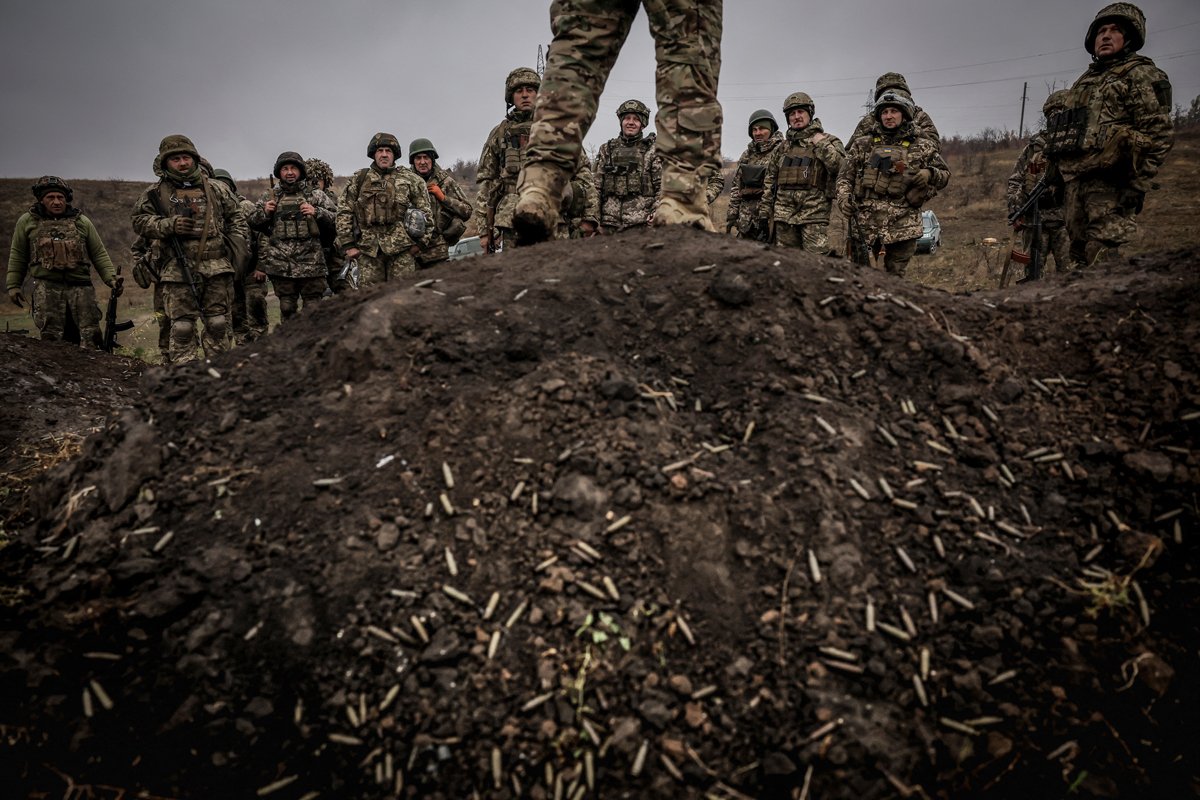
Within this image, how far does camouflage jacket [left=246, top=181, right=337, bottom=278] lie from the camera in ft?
29.3

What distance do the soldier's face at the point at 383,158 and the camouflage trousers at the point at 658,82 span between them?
20.6 feet

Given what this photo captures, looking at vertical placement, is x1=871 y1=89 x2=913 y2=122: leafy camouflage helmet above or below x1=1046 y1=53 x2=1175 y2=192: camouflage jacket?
above

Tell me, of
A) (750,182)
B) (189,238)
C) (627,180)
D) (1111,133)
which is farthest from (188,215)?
(1111,133)

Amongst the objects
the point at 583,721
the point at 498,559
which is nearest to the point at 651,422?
the point at 498,559

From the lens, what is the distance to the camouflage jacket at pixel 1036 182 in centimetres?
714

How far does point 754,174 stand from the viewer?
9.67m

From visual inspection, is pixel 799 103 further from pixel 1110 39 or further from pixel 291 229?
pixel 291 229

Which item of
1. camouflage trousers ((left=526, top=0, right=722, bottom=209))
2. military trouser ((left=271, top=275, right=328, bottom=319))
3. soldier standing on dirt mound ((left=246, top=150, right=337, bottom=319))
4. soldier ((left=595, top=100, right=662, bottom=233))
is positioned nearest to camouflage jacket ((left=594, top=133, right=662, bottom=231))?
soldier ((left=595, top=100, right=662, bottom=233))

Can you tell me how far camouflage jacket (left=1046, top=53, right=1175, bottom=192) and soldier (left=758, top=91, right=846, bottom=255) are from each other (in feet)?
9.02

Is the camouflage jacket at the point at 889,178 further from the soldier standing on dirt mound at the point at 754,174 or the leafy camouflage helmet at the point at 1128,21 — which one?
the soldier standing on dirt mound at the point at 754,174

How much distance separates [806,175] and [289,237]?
7821 millimetres

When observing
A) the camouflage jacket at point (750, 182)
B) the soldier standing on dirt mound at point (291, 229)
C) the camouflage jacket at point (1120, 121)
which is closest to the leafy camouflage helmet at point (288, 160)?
the soldier standing on dirt mound at point (291, 229)

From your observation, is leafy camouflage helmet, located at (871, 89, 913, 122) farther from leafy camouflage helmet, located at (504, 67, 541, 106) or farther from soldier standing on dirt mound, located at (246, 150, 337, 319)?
soldier standing on dirt mound, located at (246, 150, 337, 319)

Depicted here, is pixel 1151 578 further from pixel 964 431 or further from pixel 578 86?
pixel 578 86
